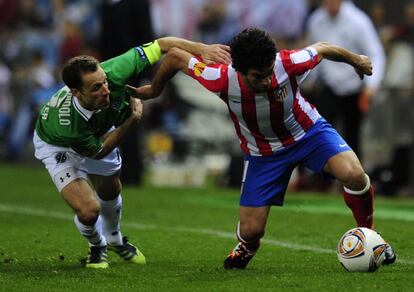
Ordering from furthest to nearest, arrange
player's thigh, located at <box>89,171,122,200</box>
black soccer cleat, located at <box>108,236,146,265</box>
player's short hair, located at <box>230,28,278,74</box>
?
player's thigh, located at <box>89,171,122,200</box>, black soccer cleat, located at <box>108,236,146,265</box>, player's short hair, located at <box>230,28,278,74</box>

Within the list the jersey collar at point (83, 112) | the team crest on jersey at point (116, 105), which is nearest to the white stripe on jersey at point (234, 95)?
the team crest on jersey at point (116, 105)

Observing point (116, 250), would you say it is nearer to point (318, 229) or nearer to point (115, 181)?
point (115, 181)

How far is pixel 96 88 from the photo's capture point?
27.8ft

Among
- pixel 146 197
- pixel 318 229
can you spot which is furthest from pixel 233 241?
pixel 146 197

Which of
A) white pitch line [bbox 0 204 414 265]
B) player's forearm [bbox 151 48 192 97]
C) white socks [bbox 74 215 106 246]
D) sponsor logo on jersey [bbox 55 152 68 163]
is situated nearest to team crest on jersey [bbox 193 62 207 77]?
player's forearm [bbox 151 48 192 97]

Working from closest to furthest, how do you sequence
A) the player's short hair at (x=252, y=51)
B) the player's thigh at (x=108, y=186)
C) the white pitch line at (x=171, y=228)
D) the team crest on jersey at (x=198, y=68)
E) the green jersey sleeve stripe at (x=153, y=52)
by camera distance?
the player's short hair at (x=252, y=51)
the team crest on jersey at (x=198, y=68)
the green jersey sleeve stripe at (x=153, y=52)
the player's thigh at (x=108, y=186)
the white pitch line at (x=171, y=228)

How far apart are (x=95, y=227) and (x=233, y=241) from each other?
2.29 m

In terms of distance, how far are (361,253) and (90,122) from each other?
2.21 meters

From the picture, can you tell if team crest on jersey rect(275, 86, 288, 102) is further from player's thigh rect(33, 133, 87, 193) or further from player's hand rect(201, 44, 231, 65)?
player's thigh rect(33, 133, 87, 193)

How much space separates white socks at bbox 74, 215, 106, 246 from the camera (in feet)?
28.3

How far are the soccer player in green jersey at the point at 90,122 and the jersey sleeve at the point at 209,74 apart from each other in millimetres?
67

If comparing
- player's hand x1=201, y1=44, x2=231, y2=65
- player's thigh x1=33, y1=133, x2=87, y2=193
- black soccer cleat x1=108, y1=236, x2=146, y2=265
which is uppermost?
player's hand x1=201, y1=44, x2=231, y2=65

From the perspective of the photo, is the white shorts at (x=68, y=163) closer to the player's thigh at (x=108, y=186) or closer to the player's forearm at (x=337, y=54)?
the player's thigh at (x=108, y=186)

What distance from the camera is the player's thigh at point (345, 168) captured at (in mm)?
8359
